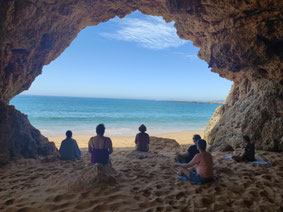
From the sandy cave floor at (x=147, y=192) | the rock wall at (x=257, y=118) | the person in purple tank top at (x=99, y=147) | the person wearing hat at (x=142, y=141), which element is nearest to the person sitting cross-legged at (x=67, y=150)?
the sandy cave floor at (x=147, y=192)

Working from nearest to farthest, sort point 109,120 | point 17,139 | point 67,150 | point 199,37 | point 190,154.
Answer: point 190,154 → point 17,139 → point 67,150 → point 199,37 → point 109,120

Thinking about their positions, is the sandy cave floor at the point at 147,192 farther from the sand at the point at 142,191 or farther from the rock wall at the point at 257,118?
the rock wall at the point at 257,118

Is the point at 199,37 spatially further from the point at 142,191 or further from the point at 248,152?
the point at 142,191

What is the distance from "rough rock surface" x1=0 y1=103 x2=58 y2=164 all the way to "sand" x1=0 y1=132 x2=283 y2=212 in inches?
38.2

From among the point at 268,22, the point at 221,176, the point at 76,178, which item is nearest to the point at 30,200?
the point at 76,178

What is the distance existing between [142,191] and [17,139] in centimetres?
512

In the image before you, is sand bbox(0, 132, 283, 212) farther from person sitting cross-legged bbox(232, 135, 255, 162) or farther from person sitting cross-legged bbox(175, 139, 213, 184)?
person sitting cross-legged bbox(232, 135, 255, 162)

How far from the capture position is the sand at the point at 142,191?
121 inches

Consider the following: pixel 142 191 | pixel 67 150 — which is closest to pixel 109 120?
pixel 67 150

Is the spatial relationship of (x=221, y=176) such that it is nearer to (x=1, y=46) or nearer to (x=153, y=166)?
(x=153, y=166)

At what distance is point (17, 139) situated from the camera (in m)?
6.33

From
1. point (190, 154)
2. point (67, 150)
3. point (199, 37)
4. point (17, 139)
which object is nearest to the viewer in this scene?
point (190, 154)

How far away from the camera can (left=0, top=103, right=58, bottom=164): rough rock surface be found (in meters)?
5.77

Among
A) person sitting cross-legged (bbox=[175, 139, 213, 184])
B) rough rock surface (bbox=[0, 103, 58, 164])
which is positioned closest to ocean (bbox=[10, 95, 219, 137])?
rough rock surface (bbox=[0, 103, 58, 164])
